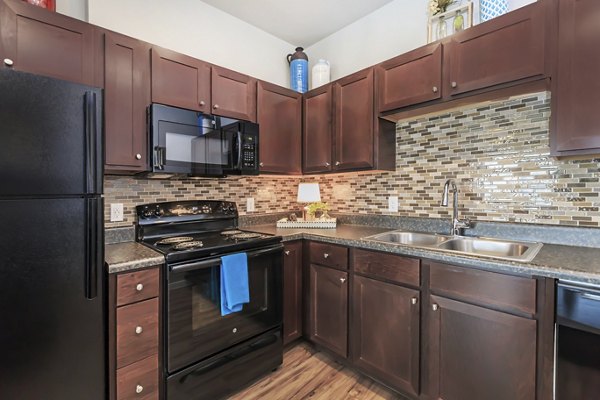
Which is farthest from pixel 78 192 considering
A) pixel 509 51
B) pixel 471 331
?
pixel 509 51

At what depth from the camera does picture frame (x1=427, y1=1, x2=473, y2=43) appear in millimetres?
1780

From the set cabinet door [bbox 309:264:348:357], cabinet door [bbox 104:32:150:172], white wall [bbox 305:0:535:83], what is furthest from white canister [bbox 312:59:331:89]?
cabinet door [bbox 309:264:348:357]

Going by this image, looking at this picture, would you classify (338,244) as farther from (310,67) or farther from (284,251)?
(310,67)

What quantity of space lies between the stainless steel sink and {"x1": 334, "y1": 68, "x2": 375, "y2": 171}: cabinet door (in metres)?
0.57

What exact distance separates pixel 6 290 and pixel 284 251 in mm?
1412

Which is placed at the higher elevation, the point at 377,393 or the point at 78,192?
the point at 78,192

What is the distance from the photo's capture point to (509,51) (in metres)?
1.52

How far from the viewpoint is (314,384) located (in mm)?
1861

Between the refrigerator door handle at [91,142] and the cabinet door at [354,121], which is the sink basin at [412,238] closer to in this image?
the cabinet door at [354,121]

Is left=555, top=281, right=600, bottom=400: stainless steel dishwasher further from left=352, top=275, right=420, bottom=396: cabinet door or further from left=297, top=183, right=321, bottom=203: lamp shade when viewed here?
left=297, top=183, right=321, bottom=203: lamp shade

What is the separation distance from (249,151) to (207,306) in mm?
1080

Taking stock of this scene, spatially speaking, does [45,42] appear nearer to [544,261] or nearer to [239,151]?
[239,151]

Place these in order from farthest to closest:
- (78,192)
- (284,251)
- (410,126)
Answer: (410,126)
(284,251)
(78,192)

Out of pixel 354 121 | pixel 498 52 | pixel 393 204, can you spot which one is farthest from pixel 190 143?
pixel 498 52
